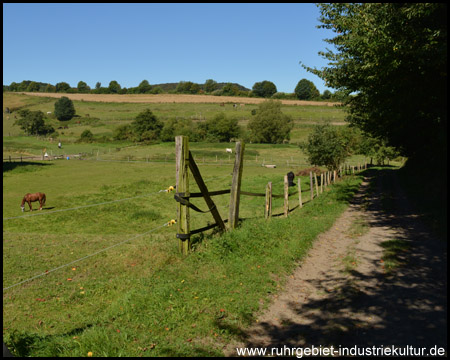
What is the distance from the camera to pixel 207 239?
970 centimetres

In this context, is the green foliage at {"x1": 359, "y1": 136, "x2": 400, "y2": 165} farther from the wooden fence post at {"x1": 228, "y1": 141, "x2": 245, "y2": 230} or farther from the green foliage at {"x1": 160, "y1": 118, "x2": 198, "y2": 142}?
the green foliage at {"x1": 160, "y1": 118, "x2": 198, "y2": 142}

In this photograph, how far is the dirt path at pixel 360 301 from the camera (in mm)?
5367

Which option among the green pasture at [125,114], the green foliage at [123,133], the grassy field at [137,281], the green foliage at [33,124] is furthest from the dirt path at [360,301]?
the green foliage at [33,124]

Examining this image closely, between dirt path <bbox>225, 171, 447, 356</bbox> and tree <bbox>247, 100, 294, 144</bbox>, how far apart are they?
89.7m

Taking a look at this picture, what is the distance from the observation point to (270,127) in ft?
324

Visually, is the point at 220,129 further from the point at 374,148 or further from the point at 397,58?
the point at 397,58

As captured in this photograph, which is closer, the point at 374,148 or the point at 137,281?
the point at 137,281

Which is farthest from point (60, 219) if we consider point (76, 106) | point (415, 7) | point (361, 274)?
point (76, 106)

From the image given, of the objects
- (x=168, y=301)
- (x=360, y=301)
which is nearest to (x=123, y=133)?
(x=168, y=301)

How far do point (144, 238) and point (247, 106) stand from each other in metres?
135

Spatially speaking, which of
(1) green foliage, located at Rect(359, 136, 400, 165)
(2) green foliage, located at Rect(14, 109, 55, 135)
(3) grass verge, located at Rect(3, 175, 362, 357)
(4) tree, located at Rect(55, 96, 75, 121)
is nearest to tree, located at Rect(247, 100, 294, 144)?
(1) green foliage, located at Rect(359, 136, 400, 165)

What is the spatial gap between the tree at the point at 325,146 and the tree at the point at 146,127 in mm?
74681

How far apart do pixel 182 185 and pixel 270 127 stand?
92.4 metres

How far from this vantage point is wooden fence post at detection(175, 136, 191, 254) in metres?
8.55
